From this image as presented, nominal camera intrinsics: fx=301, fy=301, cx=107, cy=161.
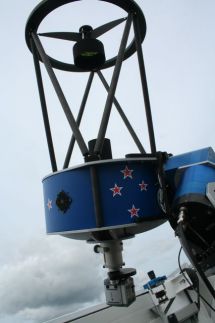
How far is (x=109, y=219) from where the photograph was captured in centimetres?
191

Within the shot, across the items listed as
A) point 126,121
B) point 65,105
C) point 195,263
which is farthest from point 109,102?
point 195,263

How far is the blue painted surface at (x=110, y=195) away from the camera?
1931 millimetres

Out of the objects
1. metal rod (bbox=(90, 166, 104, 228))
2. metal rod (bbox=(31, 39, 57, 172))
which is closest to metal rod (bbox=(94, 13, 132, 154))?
metal rod (bbox=(90, 166, 104, 228))

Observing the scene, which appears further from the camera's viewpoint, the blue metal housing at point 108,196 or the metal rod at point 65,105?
the metal rod at point 65,105

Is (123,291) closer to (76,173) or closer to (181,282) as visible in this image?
(76,173)

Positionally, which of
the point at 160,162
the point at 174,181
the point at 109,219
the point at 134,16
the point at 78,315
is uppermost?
the point at 134,16

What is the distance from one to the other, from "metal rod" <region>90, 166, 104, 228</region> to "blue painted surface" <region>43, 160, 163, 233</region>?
24 mm

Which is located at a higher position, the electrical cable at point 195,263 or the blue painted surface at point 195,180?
the blue painted surface at point 195,180

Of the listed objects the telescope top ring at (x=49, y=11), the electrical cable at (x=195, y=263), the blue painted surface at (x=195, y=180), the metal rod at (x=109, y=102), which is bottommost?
the electrical cable at (x=195, y=263)

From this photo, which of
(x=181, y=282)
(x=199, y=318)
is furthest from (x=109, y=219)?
(x=199, y=318)

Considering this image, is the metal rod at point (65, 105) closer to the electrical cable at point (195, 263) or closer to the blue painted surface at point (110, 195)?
the blue painted surface at point (110, 195)

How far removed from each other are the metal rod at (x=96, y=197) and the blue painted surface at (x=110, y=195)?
0.02 m

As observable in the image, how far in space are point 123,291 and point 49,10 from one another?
2.17m

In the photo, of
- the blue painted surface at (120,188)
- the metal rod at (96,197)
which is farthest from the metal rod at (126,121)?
the metal rod at (96,197)
